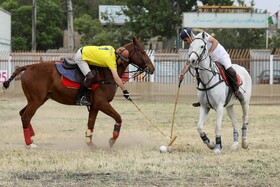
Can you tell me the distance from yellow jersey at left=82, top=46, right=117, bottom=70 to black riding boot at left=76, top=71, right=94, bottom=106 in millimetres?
280

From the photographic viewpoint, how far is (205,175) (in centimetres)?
830

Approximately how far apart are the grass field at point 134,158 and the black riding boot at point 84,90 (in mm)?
955

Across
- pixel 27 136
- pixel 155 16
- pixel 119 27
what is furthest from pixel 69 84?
pixel 119 27

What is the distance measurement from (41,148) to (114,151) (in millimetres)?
1642

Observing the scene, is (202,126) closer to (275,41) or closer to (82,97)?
(82,97)

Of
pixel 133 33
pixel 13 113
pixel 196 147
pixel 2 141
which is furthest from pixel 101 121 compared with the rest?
pixel 133 33

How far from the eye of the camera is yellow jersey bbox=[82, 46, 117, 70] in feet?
37.1

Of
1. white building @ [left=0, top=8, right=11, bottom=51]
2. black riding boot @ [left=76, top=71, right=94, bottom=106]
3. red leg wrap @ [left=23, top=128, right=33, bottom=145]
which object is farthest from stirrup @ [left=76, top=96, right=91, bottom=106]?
white building @ [left=0, top=8, right=11, bottom=51]

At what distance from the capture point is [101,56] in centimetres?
1134

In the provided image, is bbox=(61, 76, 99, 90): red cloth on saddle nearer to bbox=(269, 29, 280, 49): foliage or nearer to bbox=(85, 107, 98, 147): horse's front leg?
bbox=(85, 107, 98, 147): horse's front leg

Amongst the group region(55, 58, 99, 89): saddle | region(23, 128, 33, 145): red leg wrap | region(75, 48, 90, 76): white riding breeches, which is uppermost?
region(75, 48, 90, 76): white riding breeches

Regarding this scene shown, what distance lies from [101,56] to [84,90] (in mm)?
791

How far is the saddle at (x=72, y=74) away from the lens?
37.9 ft

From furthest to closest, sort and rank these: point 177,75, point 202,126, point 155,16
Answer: point 155,16
point 177,75
point 202,126
